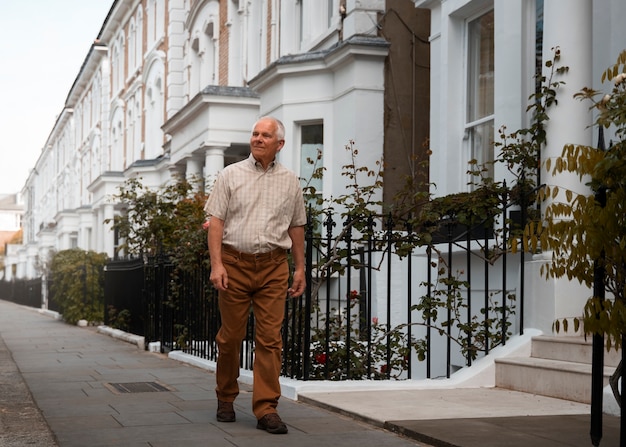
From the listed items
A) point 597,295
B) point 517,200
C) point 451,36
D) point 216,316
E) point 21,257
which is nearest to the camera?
point 597,295

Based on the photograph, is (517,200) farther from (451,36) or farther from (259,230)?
(451,36)

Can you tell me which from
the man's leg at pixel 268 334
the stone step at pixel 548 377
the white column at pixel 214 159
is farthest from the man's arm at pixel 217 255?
the white column at pixel 214 159

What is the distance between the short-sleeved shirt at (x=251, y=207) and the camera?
631 cm

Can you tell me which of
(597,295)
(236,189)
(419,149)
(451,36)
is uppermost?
(451,36)

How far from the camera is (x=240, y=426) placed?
6305mm

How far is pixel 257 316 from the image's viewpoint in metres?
6.36

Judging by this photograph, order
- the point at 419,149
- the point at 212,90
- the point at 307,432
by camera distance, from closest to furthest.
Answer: the point at 307,432, the point at 419,149, the point at 212,90

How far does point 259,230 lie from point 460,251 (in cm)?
488

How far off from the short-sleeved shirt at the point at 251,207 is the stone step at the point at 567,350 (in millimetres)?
2658

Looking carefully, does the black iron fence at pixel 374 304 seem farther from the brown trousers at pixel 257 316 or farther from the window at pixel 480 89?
the brown trousers at pixel 257 316

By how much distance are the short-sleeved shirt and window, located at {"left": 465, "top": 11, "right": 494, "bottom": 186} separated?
5361 millimetres

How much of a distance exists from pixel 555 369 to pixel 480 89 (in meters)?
5.07

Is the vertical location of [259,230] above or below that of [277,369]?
above

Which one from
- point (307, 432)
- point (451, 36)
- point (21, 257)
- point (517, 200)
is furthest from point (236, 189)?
point (21, 257)
